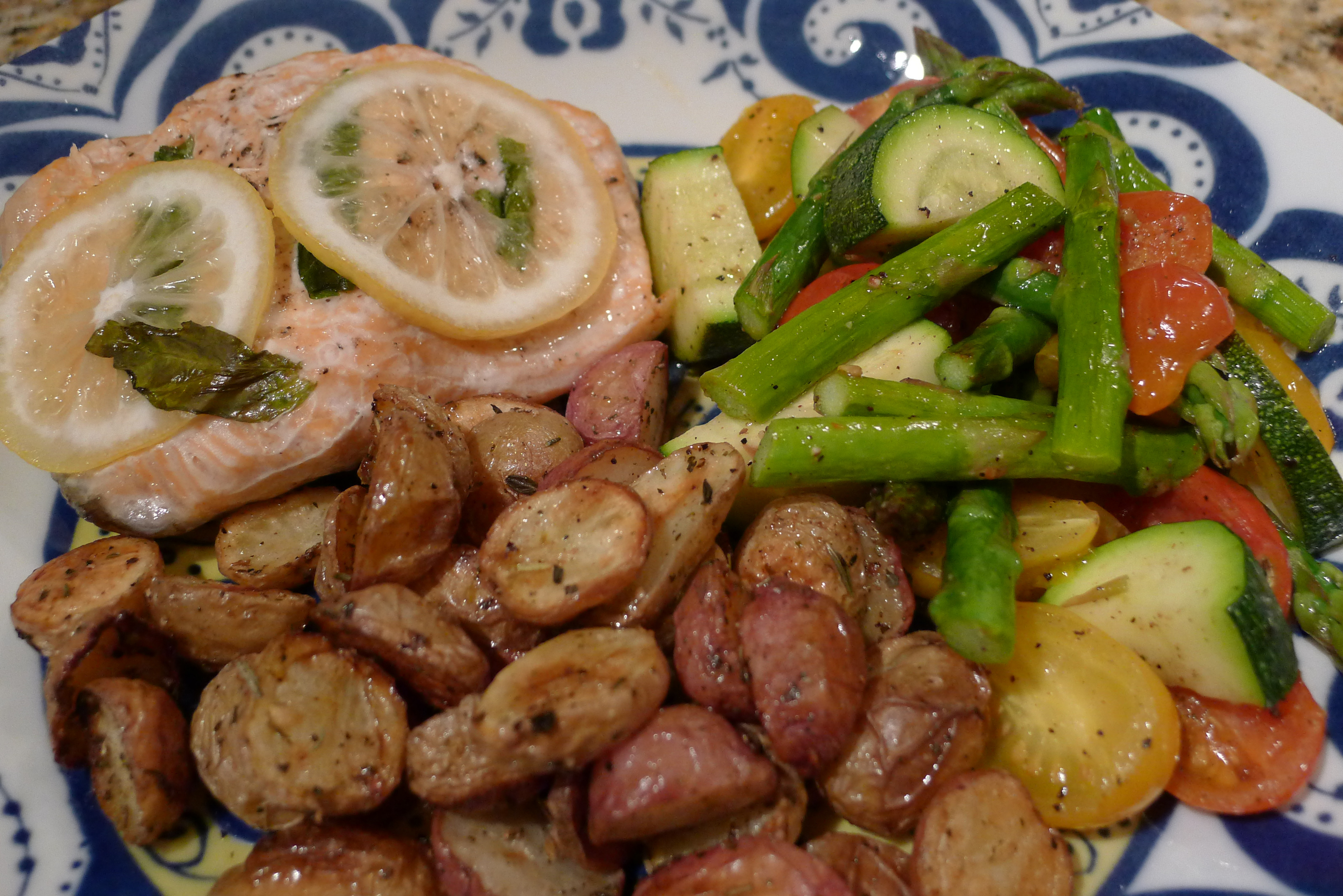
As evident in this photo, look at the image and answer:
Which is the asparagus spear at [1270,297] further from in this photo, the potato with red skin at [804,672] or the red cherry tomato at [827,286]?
the potato with red skin at [804,672]

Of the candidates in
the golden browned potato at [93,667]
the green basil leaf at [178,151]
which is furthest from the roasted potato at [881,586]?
the green basil leaf at [178,151]

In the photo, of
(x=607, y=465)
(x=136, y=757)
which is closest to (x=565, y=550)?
(x=607, y=465)

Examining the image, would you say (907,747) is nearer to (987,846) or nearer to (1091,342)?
(987,846)

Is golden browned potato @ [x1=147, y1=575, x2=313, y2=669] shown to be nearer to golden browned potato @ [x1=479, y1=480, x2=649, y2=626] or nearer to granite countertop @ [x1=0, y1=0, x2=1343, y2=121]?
golden browned potato @ [x1=479, y1=480, x2=649, y2=626]

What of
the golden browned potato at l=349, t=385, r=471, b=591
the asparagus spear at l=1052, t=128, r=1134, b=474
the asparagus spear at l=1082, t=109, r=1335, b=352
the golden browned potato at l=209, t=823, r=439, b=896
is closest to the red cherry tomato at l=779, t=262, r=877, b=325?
the asparagus spear at l=1052, t=128, r=1134, b=474

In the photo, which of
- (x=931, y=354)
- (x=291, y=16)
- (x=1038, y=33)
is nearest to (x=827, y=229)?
(x=931, y=354)

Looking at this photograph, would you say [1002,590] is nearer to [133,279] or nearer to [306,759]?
[306,759]

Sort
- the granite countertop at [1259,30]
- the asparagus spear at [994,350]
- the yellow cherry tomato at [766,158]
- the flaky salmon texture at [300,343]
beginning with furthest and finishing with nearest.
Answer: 1. the granite countertop at [1259,30]
2. the yellow cherry tomato at [766,158]
3. the flaky salmon texture at [300,343]
4. the asparagus spear at [994,350]
